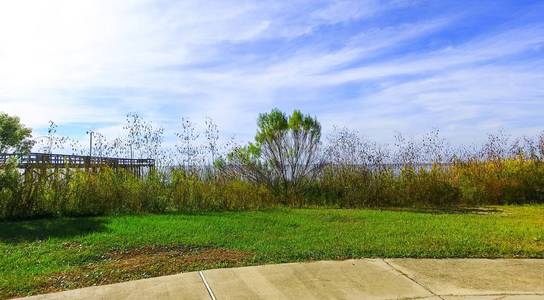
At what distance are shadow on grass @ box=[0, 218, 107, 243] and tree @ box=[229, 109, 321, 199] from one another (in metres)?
5.69

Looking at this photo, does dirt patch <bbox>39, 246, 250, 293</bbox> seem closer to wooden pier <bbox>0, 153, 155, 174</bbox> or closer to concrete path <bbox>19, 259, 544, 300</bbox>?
concrete path <bbox>19, 259, 544, 300</bbox>

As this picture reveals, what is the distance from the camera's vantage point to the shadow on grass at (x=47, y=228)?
28.8 ft

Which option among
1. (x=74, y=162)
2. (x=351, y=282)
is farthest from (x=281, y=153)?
(x=351, y=282)

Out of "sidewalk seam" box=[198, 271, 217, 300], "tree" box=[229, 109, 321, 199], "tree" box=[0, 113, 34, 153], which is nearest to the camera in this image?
"sidewalk seam" box=[198, 271, 217, 300]

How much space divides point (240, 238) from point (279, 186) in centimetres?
724

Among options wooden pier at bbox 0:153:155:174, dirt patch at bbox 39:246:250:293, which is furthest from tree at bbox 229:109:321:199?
dirt patch at bbox 39:246:250:293

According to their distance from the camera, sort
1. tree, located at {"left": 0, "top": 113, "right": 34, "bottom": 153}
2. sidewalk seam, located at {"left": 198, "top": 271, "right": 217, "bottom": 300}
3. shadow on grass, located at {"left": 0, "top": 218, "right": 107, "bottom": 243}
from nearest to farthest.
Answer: sidewalk seam, located at {"left": 198, "top": 271, "right": 217, "bottom": 300}, shadow on grass, located at {"left": 0, "top": 218, "right": 107, "bottom": 243}, tree, located at {"left": 0, "top": 113, "right": 34, "bottom": 153}

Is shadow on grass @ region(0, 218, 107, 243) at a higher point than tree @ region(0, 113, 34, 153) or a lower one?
lower

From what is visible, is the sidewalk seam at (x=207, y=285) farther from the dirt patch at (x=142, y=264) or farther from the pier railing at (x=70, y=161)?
the pier railing at (x=70, y=161)

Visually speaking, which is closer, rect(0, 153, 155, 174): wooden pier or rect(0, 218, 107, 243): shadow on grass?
rect(0, 218, 107, 243): shadow on grass

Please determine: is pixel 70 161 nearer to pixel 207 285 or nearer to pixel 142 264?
pixel 142 264

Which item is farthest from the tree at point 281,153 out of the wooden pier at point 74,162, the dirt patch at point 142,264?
the dirt patch at point 142,264

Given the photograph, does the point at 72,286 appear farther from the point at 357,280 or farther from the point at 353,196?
the point at 353,196

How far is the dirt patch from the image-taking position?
239 inches
